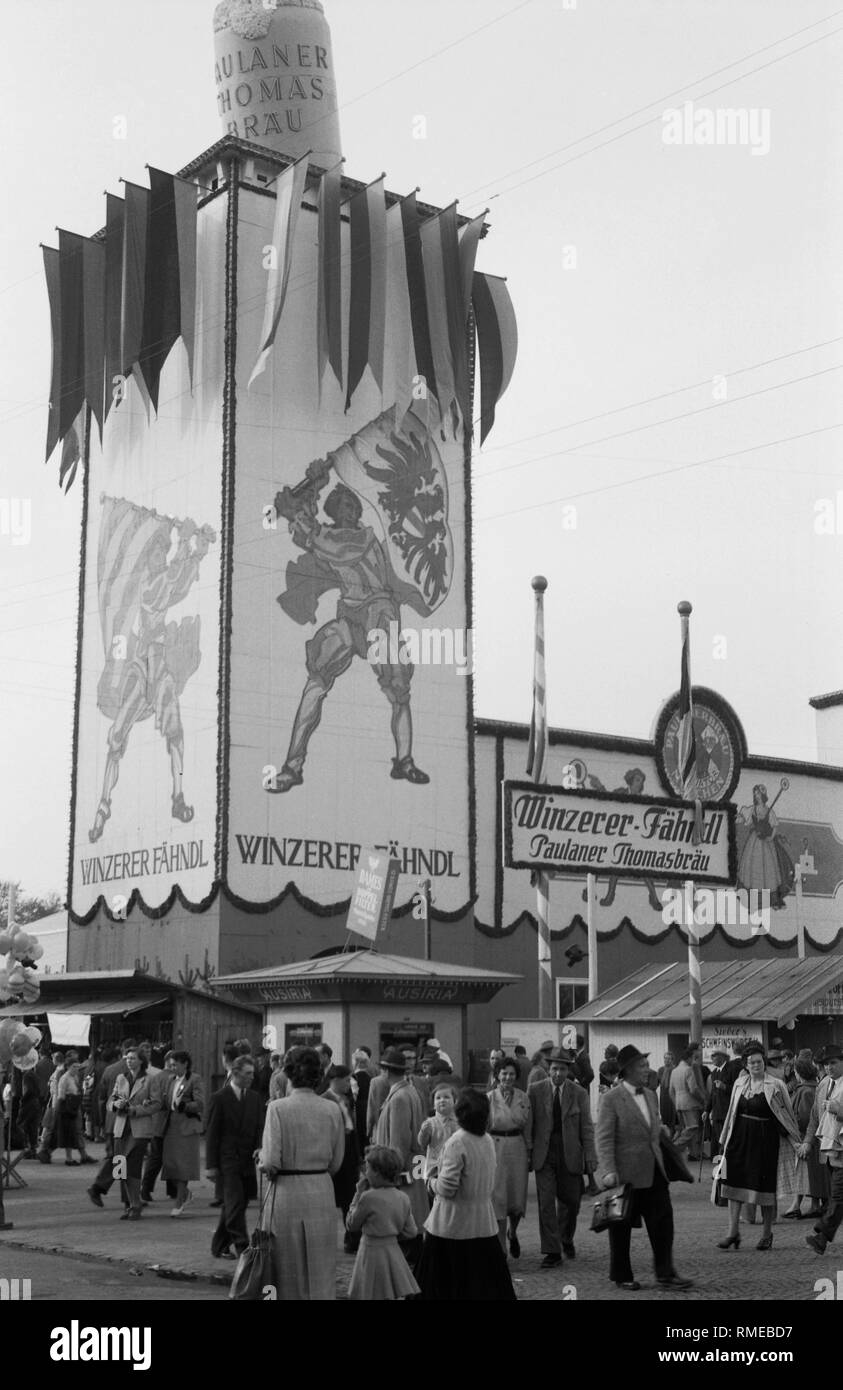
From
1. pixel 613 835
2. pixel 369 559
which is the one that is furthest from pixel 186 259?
pixel 613 835

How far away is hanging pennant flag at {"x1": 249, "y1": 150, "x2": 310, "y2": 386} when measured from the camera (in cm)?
3762

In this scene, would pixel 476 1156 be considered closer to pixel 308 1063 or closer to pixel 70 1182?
pixel 308 1063

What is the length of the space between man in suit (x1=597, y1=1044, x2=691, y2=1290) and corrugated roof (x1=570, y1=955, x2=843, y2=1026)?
16885 mm

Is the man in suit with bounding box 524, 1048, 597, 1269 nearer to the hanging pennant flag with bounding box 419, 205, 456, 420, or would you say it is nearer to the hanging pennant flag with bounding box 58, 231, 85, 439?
the hanging pennant flag with bounding box 419, 205, 456, 420

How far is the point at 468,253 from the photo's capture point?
42156 millimetres

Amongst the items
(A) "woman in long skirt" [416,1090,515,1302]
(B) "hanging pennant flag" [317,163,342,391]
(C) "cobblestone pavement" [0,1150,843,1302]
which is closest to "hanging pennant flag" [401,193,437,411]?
(B) "hanging pennant flag" [317,163,342,391]

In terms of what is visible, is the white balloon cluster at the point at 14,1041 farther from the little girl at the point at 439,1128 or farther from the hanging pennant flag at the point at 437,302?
the hanging pennant flag at the point at 437,302

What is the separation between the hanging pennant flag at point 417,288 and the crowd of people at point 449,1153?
19979 millimetres

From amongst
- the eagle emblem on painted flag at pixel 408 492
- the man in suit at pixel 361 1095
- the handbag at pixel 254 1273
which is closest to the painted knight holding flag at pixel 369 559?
the eagle emblem on painted flag at pixel 408 492

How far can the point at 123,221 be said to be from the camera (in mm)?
39969

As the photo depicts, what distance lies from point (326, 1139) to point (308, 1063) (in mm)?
492

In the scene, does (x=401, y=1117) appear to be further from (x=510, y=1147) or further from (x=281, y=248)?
(x=281, y=248)
